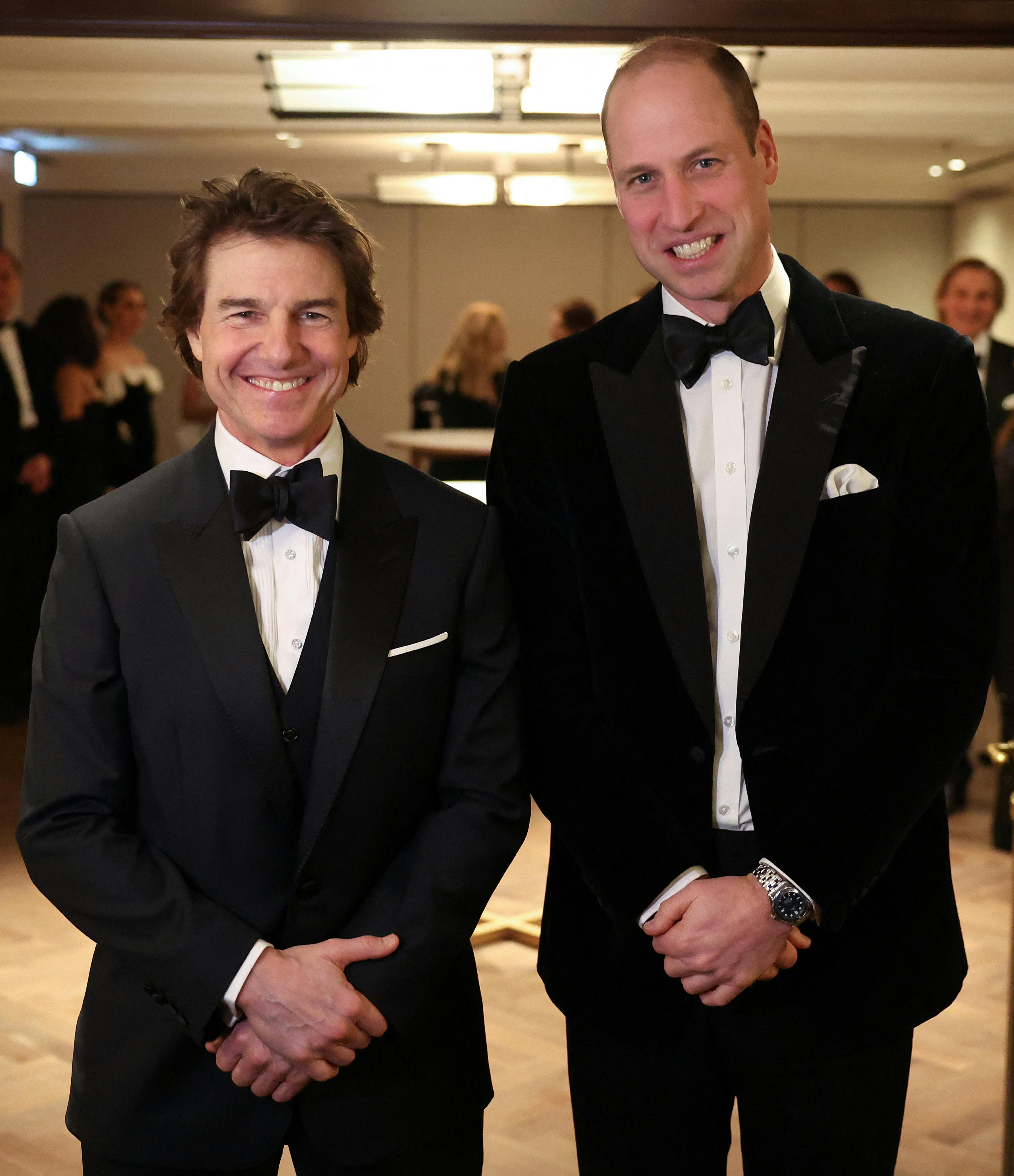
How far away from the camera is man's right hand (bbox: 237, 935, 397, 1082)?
4.80ft

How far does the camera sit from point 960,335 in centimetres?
162

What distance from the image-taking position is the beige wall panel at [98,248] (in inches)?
431

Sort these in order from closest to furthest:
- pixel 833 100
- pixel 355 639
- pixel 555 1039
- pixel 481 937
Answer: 1. pixel 355 639
2. pixel 555 1039
3. pixel 481 937
4. pixel 833 100

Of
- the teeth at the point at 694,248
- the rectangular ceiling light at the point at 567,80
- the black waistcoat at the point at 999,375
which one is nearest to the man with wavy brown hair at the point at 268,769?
the teeth at the point at 694,248

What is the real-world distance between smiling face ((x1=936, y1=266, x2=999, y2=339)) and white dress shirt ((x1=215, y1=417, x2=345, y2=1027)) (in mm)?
4064

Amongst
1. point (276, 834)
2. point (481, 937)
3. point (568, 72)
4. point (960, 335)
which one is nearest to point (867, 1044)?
point (276, 834)

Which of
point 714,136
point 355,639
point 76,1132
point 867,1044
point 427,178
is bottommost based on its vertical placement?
point 76,1132

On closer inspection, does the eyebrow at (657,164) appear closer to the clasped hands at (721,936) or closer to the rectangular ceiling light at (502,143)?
the clasped hands at (721,936)

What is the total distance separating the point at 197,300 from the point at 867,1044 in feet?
3.92

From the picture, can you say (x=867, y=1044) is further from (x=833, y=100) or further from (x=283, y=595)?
(x=833, y=100)

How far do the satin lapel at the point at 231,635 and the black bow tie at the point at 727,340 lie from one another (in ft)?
1.92

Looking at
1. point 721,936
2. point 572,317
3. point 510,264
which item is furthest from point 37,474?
point 510,264

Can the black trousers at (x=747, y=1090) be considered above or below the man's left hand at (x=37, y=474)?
below

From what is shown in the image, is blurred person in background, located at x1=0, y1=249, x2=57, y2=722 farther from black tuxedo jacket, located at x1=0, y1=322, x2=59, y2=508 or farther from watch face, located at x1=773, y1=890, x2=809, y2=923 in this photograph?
watch face, located at x1=773, y1=890, x2=809, y2=923
